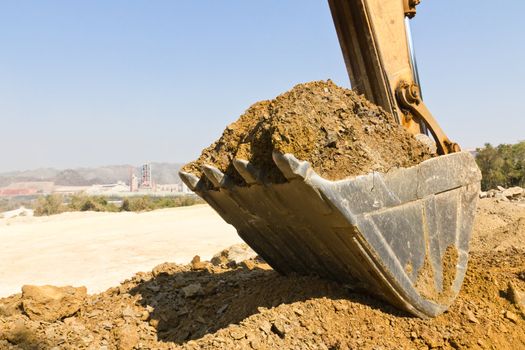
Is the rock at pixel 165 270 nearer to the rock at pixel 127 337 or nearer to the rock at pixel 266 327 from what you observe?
the rock at pixel 127 337

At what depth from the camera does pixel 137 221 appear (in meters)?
18.8

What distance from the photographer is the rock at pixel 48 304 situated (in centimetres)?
403

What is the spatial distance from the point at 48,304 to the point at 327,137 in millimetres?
2620

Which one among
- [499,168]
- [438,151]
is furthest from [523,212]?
[499,168]

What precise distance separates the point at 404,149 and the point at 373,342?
45.9 inches

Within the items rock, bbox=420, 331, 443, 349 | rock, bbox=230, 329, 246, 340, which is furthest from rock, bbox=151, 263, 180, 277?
rock, bbox=420, 331, 443, 349

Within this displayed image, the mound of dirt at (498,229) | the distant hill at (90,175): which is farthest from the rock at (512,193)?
the distant hill at (90,175)

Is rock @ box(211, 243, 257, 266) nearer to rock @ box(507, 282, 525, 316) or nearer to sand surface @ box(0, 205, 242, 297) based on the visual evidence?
sand surface @ box(0, 205, 242, 297)

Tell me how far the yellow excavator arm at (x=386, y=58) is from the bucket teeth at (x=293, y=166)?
72.4 inches

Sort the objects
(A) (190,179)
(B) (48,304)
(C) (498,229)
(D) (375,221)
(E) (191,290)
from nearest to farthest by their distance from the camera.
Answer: (D) (375,221) < (A) (190,179) < (B) (48,304) < (E) (191,290) < (C) (498,229)

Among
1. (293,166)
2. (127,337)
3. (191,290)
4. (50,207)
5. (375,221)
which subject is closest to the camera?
(293,166)

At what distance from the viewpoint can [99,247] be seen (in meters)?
12.2

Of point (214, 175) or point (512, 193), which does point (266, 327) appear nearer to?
point (214, 175)

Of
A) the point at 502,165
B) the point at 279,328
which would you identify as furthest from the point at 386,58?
the point at 502,165
